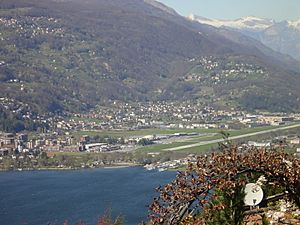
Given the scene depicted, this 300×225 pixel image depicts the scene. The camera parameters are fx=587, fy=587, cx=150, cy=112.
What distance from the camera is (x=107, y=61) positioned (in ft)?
356

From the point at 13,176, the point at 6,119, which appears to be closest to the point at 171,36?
the point at 6,119

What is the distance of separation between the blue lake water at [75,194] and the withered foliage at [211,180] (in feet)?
58.0

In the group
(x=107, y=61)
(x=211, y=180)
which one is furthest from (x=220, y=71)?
(x=211, y=180)

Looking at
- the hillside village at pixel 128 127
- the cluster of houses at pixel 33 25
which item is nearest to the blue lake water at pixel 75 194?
the hillside village at pixel 128 127

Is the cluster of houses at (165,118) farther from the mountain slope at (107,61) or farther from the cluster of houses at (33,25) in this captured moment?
the cluster of houses at (33,25)

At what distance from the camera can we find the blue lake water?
26.0 m

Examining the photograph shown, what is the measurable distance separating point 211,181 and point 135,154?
47.0 m

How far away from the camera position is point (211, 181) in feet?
8.70

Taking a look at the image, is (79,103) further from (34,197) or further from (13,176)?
(34,197)

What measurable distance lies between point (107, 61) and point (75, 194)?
7688 cm

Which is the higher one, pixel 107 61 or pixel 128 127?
pixel 107 61

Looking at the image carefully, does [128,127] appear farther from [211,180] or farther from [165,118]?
[211,180]

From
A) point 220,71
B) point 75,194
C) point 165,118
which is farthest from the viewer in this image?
point 220,71

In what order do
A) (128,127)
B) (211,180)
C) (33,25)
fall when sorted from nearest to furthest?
(211,180)
(128,127)
(33,25)
